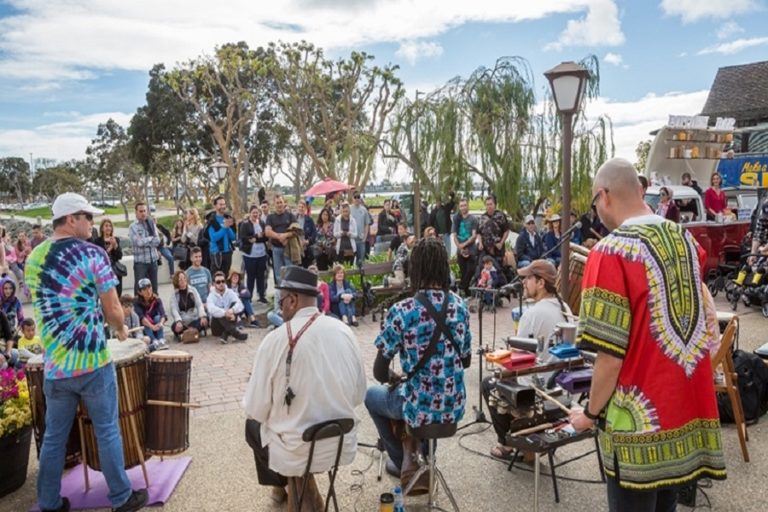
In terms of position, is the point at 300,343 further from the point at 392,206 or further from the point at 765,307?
the point at 392,206

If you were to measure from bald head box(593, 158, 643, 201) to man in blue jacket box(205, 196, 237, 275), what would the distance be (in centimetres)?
932

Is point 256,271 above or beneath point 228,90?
beneath

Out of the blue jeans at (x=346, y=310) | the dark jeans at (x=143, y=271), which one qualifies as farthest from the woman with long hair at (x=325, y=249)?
the dark jeans at (x=143, y=271)

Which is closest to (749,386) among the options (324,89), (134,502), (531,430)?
(531,430)

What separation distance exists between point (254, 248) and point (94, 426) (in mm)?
7104

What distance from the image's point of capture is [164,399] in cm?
420

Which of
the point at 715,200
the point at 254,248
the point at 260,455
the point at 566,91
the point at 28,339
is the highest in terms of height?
the point at 566,91

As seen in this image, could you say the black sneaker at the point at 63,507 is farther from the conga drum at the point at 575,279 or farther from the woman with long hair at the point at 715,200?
the woman with long hair at the point at 715,200

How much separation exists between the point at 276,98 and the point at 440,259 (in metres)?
31.1

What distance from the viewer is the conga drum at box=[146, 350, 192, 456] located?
418 centimetres

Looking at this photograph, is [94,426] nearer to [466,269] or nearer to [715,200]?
[466,269]

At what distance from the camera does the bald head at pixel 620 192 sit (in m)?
2.26

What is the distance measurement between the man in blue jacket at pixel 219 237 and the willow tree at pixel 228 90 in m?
15.4

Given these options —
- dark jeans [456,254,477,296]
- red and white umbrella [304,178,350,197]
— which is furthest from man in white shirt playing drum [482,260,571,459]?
red and white umbrella [304,178,350,197]
